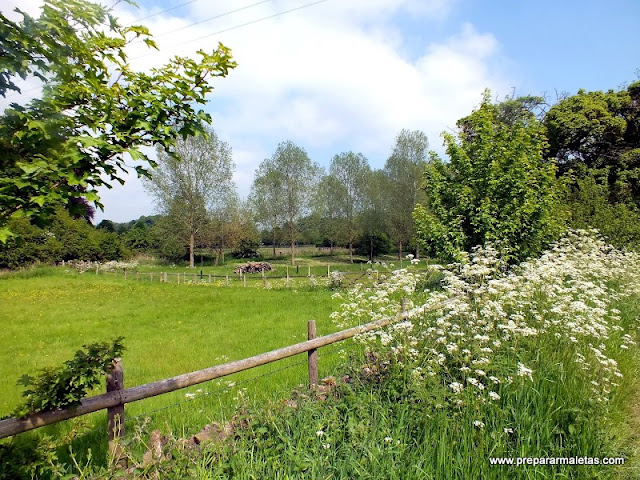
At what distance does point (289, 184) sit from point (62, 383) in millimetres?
47471

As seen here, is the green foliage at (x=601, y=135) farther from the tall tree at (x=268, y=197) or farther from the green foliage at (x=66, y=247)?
the green foliage at (x=66, y=247)

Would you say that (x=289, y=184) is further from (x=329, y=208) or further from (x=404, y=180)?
(x=404, y=180)

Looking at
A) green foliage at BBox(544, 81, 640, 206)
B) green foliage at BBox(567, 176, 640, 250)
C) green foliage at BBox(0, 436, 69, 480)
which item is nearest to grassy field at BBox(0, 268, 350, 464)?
green foliage at BBox(0, 436, 69, 480)

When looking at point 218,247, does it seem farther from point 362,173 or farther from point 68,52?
point 68,52

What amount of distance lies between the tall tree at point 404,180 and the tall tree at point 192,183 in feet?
65.5

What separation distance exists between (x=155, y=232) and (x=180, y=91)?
4906 cm

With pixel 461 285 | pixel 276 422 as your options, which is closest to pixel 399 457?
pixel 276 422

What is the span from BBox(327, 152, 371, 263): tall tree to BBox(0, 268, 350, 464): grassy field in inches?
1172

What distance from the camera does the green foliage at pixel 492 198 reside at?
39.2 feet

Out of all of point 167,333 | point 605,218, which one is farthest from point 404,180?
point 167,333

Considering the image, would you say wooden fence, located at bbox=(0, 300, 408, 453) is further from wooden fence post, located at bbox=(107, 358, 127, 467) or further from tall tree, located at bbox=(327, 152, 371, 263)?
tall tree, located at bbox=(327, 152, 371, 263)

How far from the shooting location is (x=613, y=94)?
22.8m

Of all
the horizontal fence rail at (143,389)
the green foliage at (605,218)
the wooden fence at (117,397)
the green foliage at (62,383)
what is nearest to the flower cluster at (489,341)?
the horizontal fence rail at (143,389)

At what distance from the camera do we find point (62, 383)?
2900mm
